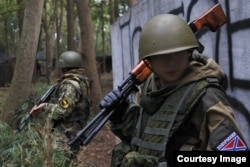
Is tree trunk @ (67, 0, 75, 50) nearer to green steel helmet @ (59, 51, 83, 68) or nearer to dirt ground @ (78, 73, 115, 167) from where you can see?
dirt ground @ (78, 73, 115, 167)

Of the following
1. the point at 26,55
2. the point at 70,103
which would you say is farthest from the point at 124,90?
the point at 26,55

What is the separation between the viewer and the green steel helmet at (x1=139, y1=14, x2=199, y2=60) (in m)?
1.96

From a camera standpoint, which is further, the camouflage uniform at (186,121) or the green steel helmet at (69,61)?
the green steel helmet at (69,61)

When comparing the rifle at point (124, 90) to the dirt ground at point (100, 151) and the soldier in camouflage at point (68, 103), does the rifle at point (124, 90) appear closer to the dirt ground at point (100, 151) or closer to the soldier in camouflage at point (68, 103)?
the soldier in camouflage at point (68, 103)

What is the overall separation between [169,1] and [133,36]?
5.11 ft

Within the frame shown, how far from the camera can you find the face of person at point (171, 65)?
6.49ft

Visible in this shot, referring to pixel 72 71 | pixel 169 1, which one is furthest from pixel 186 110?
pixel 72 71

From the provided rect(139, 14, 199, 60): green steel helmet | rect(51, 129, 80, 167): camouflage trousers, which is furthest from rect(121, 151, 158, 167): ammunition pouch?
rect(51, 129, 80, 167): camouflage trousers

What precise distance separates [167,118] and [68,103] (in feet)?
9.68

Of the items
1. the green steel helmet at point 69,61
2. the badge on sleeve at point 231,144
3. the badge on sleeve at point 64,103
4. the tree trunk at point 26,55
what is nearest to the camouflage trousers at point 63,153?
the badge on sleeve at point 64,103

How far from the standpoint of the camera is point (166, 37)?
78.6 inches

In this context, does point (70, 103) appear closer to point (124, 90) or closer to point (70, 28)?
point (124, 90)

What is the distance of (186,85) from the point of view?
1.96 meters

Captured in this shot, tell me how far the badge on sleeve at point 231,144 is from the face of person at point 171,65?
1.32 feet
